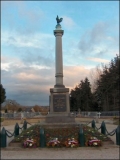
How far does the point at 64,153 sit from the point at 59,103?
22.5 ft

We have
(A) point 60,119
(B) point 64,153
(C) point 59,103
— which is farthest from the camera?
(C) point 59,103

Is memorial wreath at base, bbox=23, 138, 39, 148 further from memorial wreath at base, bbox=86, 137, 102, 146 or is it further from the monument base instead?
the monument base

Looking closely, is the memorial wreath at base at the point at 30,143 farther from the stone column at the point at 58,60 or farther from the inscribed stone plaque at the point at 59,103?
the stone column at the point at 58,60

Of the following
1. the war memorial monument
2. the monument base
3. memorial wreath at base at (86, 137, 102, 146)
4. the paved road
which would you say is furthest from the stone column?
the paved road

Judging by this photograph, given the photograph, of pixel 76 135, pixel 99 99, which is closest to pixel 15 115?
pixel 99 99

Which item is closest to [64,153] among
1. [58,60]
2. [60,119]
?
[60,119]

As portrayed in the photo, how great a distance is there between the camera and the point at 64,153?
32.9ft

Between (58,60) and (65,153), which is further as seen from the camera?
(58,60)

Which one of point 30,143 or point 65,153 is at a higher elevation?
point 30,143

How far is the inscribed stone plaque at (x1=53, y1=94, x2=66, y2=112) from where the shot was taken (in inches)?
655

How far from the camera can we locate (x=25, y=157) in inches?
368

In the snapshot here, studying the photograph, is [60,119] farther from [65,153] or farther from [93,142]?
[65,153]

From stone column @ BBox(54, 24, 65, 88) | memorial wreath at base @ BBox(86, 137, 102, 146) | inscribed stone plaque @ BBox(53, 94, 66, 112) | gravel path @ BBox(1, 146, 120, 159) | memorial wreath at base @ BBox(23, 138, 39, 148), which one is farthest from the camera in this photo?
stone column @ BBox(54, 24, 65, 88)

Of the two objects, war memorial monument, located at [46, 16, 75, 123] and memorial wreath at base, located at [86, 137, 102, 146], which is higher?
war memorial monument, located at [46, 16, 75, 123]
